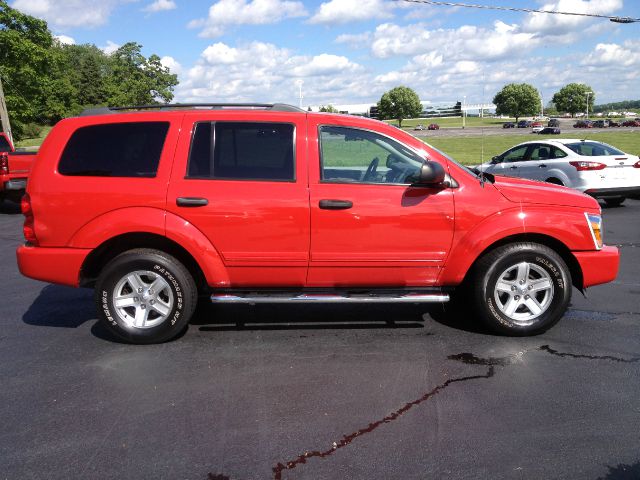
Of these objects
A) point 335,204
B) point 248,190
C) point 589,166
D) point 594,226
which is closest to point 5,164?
point 248,190

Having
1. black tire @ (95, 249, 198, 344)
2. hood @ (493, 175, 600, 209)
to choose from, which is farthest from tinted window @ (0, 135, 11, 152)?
hood @ (493, 175, 600, 209)

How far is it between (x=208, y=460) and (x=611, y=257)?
3715 millimetres

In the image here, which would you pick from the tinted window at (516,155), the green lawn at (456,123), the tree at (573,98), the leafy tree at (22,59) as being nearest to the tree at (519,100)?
the green lawn at (456,123)

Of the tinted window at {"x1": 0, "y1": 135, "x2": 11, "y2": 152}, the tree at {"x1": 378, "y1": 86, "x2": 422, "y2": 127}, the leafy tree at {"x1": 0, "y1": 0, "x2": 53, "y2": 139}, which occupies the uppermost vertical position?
the tree at {"x1": 378, "y1": 86, "x2": 422, "y2": 127}

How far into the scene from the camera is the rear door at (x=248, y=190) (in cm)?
443

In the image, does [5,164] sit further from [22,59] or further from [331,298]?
[22,59]

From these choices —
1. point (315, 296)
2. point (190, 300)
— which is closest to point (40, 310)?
point (190, 300)

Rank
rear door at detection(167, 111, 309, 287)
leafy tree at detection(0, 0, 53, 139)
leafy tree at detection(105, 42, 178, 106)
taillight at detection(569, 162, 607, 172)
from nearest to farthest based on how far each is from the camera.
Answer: rear door at detection(167, 111, 309, 287), taillight at detection(569, 162, 607, 172), leafy tree at detection(0, 0, 53, 139), leafy tree at detection(105, 42, 178, 106)

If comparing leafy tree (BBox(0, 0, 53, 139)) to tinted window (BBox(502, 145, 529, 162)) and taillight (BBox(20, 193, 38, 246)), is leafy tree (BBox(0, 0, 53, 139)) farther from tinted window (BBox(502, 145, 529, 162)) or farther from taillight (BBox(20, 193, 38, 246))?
taillight (BBox(20, 193, 38, 246))

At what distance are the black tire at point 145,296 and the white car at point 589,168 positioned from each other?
384 inches

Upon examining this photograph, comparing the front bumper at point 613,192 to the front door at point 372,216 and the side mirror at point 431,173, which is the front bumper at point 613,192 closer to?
the front door at point 372,216

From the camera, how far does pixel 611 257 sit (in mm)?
4777

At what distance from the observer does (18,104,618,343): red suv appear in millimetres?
4441

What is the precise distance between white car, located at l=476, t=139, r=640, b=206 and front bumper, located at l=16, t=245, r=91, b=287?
33.8ft
